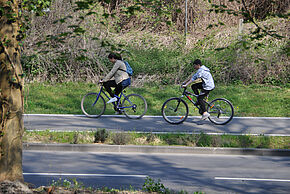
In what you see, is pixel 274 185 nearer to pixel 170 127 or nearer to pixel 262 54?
pixel 170 127

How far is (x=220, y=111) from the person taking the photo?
1241cm

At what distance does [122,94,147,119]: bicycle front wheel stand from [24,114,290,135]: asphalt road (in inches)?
7.0

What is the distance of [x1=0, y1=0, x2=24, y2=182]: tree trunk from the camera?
502cm

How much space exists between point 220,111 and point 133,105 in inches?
98.0

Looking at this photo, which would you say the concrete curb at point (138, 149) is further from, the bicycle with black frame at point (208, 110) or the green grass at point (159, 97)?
the green grass at point (159, 97)

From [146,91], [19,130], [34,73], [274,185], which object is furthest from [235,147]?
[34,73]

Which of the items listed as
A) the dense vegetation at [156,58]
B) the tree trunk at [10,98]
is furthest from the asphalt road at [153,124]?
→ the tree trunk at [10,98]

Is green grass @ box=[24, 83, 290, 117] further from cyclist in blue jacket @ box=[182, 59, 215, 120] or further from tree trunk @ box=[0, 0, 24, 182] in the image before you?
tree trunk @ box=[0, 0, 24, 182]

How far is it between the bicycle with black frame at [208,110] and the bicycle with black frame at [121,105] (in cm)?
86


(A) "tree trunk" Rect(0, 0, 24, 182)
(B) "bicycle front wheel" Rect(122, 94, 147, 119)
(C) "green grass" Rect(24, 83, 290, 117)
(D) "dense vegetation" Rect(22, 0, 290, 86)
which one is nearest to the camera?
(A) "tree trunk" Rect(0, 0, 24, 182)

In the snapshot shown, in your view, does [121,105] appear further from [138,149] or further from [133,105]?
[138,149]

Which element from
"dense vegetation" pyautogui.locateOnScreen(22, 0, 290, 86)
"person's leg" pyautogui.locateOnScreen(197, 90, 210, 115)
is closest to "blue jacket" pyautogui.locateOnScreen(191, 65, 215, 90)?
"person's leg" pyautogui.locateOnScreen(197, 90, 210, 115)

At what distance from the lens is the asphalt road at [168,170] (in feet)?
23.2

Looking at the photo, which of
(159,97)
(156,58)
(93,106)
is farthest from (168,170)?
(156,58)
